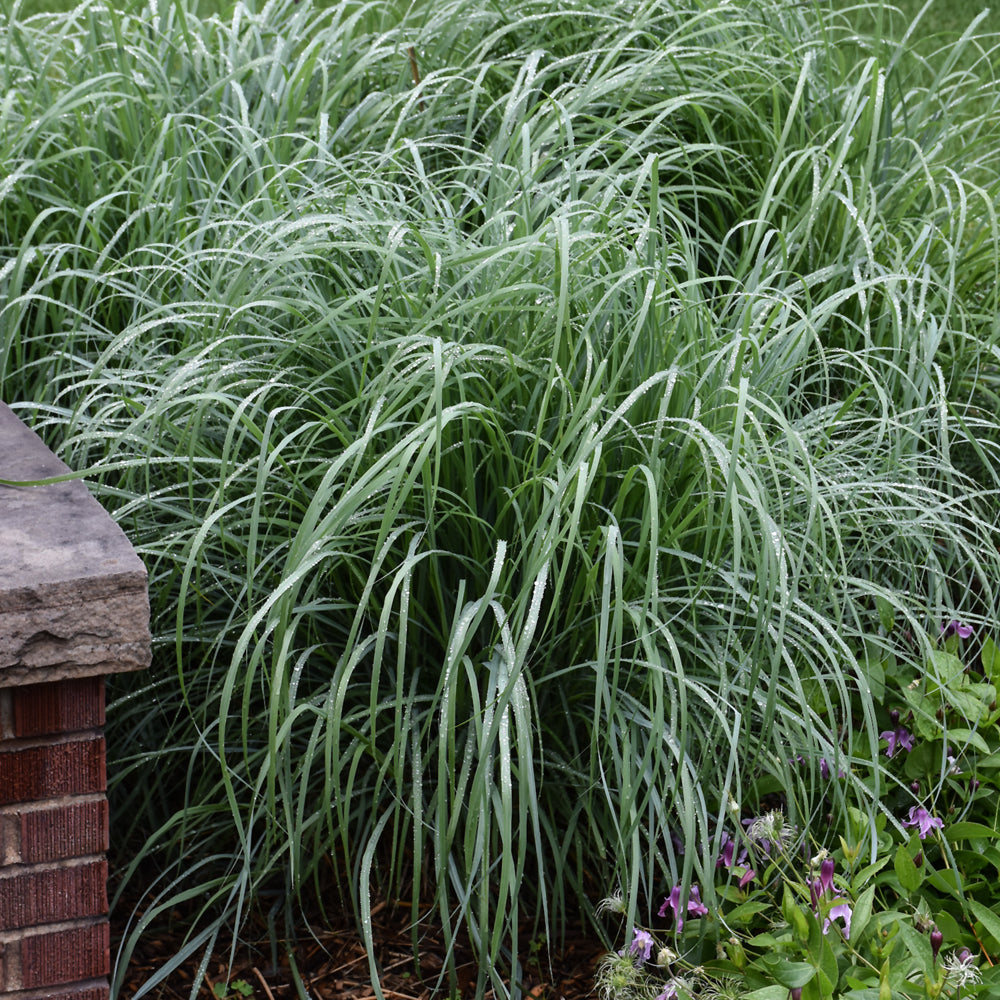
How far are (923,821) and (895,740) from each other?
8.5 inches

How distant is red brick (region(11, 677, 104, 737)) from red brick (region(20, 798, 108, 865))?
11cm

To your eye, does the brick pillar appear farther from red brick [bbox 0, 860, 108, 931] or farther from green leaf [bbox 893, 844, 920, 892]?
green leaf [bbox 893, 844, 920, 892]

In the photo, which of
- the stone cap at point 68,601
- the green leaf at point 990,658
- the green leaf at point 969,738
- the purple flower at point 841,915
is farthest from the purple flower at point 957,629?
the stone cap at point 68,601

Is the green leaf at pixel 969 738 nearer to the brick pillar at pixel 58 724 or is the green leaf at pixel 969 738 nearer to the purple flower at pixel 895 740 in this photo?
the purple flower at pixel 895 740

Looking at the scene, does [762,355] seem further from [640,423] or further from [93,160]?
[93,160]

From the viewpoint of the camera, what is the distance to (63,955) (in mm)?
1681

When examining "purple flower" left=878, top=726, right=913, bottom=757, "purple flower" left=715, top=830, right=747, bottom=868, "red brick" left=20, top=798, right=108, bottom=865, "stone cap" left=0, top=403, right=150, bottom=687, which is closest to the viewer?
"stone cap" left=0, top=403, right=150, bottom=687

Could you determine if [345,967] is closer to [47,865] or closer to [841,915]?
[47,865]

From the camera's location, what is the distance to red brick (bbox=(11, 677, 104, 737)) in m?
1.56

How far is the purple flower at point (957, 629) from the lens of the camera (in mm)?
2213

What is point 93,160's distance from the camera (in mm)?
3115

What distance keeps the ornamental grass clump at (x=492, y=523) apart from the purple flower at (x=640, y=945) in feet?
0.21

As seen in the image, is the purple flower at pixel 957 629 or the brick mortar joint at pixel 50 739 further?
the purple flower at pixel 957 629

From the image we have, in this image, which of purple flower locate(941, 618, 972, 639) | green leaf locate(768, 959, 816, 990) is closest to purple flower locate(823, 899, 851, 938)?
green leaf locate(768, 959, 816, 990)
